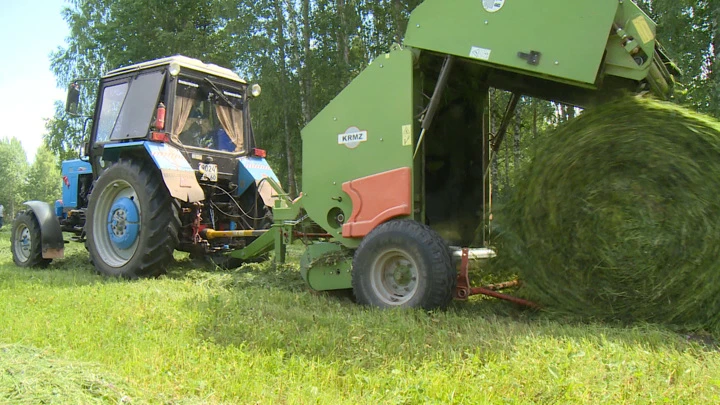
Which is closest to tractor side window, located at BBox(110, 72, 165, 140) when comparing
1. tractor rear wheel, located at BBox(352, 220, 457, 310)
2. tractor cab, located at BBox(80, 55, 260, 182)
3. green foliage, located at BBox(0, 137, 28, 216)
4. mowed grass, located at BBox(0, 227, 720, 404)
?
tractor cab, located at BBox(80, 55, 260, 182)

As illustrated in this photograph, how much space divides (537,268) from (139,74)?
17.4 ft

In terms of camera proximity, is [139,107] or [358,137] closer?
[358,137]

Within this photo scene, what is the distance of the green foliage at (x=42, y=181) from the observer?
5375 cm

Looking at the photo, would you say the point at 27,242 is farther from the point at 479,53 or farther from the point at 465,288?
the point at 479,53

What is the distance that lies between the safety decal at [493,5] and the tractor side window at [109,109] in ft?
15.8

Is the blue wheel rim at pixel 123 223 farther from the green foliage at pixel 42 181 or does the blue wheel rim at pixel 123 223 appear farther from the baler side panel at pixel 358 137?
the green foliage at pixel 42 181

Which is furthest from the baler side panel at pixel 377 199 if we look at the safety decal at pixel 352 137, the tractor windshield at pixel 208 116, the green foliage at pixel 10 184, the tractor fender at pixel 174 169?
the green foliage at pixel 10 184

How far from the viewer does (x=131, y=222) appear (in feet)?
19.7

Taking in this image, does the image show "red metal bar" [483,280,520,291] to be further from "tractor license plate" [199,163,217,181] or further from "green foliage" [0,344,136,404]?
"tractor license plate" [199,163,217,181]

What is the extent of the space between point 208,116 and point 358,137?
3034 millimetres

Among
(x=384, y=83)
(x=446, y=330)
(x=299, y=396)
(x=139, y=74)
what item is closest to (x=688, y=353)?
(x=446, y=330)

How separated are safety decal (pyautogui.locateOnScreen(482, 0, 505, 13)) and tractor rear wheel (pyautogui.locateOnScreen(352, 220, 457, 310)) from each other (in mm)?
1624

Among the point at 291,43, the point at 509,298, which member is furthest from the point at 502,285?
the point at 291,43

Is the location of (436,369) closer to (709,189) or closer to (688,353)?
(688,353)
